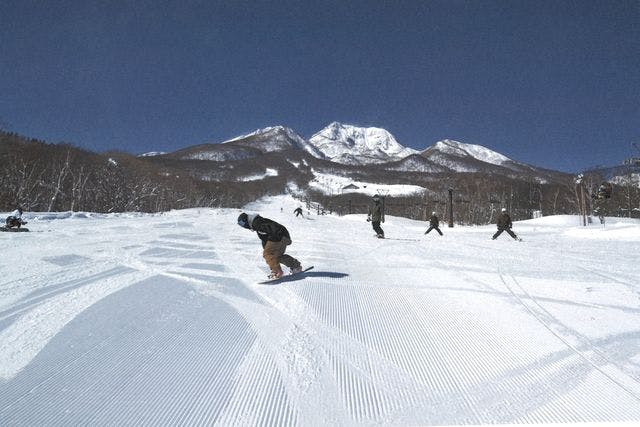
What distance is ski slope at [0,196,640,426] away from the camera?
2.08 metres

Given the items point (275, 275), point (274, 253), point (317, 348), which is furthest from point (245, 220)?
point (317, 348)

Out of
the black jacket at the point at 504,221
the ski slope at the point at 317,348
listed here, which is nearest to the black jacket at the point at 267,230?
the ski slope at the point at 317,348

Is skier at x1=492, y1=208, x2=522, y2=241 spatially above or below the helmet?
below

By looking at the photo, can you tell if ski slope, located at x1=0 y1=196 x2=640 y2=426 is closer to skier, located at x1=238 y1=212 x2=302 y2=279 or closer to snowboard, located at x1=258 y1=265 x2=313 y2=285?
snowboard, located at x1=258 y1=265 x2=313 y2=285

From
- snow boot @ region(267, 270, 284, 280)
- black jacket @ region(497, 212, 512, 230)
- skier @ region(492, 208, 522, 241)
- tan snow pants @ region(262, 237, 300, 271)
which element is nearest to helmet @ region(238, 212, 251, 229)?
tan snow pants @ region(262, 237, 300, 271)

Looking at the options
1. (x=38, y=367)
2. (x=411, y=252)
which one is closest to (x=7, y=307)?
(x=38, y=367)

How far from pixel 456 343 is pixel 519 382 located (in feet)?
2.29

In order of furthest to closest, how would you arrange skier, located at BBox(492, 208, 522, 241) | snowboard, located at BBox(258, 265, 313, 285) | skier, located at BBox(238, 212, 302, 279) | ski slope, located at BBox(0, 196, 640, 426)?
skier, located at BBox(492, 208, 522, 241)
skier, located at BBox(238, 212, 302, 279)
snowboard, located at BBox(258, 265, 313, 285)
ski slope, located at BBox(0, 196, 640, 426)

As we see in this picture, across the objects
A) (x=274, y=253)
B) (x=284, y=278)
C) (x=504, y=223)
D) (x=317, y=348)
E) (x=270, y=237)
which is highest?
(x=270, y=237)

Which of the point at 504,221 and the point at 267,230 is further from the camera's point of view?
the point at 504,221

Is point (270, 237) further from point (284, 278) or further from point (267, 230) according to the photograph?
point (284, 278)

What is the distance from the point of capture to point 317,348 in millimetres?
2906

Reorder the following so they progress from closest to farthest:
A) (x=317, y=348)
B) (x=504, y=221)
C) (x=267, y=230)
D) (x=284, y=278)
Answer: (x=317, y=348)
(x=267, y=230)
(x=284, y=278)
(x=504, y=221)

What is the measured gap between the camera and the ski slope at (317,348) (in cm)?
208
